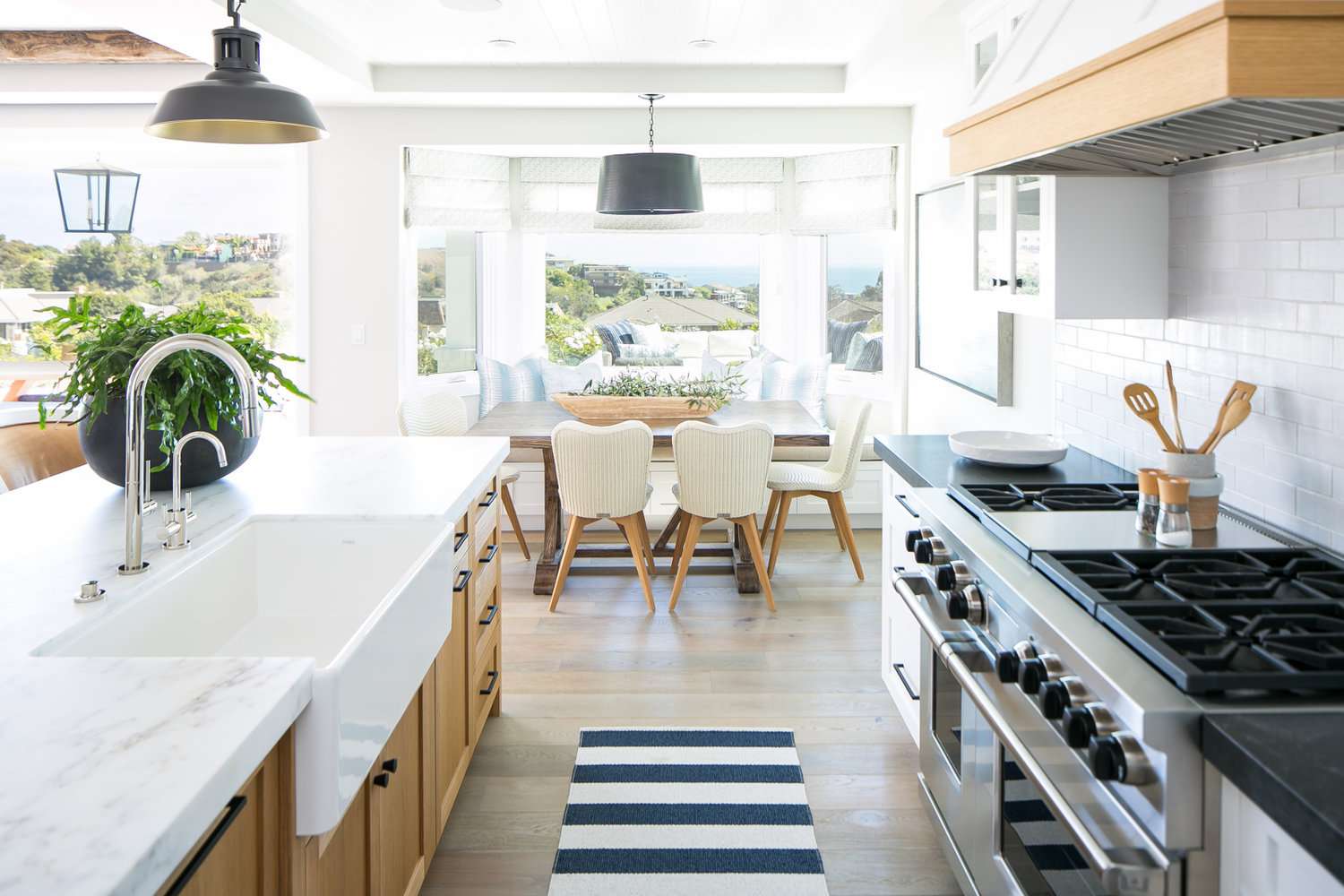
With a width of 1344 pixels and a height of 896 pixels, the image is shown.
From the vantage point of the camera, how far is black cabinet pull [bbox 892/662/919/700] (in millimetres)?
2908

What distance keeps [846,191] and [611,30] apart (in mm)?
2182

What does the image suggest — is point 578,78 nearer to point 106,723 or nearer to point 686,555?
point 686,555

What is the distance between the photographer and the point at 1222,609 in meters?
1.67

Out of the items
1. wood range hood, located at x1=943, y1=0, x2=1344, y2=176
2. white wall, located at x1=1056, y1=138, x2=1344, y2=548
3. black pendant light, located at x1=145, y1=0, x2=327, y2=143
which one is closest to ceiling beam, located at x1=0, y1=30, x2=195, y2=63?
black pendant light, located at x1=145, y1=0, x2=327, y2=143

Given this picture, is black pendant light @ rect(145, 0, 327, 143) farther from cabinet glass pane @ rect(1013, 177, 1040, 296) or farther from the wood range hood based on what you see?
cabinet glass pane @ rect(1013, 177, 1040, 296)

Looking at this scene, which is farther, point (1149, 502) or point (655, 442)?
point (655, 442)

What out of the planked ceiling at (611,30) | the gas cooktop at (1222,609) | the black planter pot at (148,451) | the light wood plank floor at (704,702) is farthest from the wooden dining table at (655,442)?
the gas cooktop at (1222,609)

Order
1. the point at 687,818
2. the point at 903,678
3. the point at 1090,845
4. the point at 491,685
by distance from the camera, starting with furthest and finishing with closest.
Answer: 1. the point at 491,685
2. the point at 903,678
3. the point at 687,818
4. the point at 1090,845

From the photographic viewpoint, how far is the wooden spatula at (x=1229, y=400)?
7.23 ft

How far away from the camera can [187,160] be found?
631 cm

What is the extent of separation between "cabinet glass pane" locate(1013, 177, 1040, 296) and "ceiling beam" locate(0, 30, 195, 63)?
13.3 feet

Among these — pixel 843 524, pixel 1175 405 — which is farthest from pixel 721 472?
pixel 1175 405

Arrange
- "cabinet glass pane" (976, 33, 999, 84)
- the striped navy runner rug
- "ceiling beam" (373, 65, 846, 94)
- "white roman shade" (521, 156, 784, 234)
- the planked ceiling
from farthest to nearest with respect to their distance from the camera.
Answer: "white roman shade" (521, 156, 784, 234)
"ceiling beam" (373, 65, 846, 94)
the planked ceiling
"cabinet glass pane" (976, 33, 999, 84)
the striped navy runner rug

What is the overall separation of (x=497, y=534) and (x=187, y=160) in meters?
4.21
